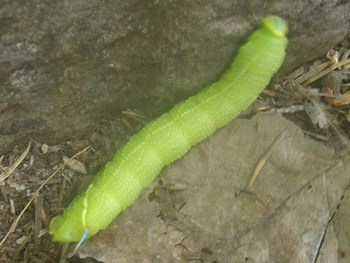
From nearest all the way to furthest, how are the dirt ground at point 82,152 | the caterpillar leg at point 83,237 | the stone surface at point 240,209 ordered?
the caterpillar leg at point 83,237, the stone surface at point 240,209, the dirt ground at point 82,152

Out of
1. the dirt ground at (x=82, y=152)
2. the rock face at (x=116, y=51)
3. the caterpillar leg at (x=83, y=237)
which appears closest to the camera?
the rock face at (x=116, y=51)

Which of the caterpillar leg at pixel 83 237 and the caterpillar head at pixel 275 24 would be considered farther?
the caterpillar head at pixel 275 24

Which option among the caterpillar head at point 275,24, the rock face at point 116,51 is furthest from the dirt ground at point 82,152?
the caterpillar head at point 275,24

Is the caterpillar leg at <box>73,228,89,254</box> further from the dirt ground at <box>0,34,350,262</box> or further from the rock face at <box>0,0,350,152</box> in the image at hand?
the rock face at <box>0,0,350,152</box>

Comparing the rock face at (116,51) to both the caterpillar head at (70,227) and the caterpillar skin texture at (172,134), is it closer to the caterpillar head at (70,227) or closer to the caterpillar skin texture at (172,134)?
the caterpillar skin texture at (172,134)

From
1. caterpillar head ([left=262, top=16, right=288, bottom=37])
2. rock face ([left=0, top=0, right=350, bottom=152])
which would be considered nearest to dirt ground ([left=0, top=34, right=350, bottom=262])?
rock face ([left=0, top=0, right=350, bottom=152])

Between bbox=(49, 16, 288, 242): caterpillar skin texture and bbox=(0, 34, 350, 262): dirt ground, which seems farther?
bbox=(0, 34, 350, 262): dirt ground

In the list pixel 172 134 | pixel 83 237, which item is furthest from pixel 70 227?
pixel 172 134
